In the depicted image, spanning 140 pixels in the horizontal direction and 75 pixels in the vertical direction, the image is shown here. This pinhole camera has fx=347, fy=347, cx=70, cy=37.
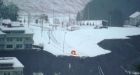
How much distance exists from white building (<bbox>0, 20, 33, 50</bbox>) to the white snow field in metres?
0.61

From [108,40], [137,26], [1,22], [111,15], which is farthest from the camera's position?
[111,15]

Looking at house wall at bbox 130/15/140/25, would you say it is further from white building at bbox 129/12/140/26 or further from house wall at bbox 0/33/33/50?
house wall at bbox 0/33/33/50

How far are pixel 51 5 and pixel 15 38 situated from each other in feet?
27.2

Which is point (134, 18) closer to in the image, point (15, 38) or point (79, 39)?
point (79, 39)

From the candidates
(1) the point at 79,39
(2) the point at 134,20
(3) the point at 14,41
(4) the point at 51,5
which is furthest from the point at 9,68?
(4) the point at 51,5

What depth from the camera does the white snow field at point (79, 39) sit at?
8.92 meters

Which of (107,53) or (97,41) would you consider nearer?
(107,53)

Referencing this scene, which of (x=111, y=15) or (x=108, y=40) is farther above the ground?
(x=111, y=15)

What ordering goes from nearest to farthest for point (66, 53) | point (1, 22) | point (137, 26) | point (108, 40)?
point (66, 53) → point (1, 22) → point (108, 40) → point (137, 26)

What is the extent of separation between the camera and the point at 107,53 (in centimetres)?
919

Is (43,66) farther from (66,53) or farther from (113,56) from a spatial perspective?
(113,56)

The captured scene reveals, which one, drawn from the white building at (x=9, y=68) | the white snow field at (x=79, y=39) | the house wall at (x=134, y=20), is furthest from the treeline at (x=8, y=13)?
the house wall at (x=134, y=20)

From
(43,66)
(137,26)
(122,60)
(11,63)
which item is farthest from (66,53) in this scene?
(137,26)

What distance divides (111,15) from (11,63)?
653 cm
